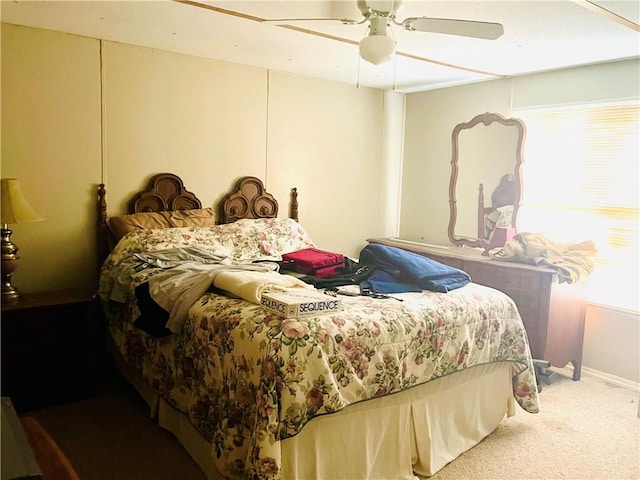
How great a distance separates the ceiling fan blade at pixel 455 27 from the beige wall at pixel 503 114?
5.68 feet

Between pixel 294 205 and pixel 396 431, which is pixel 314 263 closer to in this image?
pixel 396 431

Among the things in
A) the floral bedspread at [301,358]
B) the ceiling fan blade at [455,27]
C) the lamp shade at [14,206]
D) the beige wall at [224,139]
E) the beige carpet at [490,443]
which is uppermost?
the ceiling fan blade at [455,27]

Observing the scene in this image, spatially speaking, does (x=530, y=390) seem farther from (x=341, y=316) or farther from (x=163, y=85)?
(x=163, y=85)

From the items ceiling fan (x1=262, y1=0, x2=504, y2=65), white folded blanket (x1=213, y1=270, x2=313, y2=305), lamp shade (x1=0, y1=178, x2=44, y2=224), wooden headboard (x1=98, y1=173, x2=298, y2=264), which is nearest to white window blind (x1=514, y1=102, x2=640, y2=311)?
ceiling fan (x1=262, y1=0, x2=504, y2=65)

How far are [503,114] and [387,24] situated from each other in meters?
2.12

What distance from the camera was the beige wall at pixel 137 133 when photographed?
311 cm

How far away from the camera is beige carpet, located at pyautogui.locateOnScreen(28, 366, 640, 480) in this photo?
231 centimetres

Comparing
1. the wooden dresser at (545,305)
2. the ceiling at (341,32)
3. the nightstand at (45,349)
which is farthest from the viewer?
the wooden dresser at (545,305)

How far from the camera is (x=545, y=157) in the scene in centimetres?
394


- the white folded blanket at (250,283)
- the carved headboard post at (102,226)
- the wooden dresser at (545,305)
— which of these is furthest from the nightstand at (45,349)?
the wooden dresser at (545,305)

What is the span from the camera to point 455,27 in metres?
2.29

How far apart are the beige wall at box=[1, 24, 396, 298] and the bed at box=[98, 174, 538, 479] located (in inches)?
18.4

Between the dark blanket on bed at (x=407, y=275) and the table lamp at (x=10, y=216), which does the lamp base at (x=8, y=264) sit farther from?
the dark blanket on bed at (x=407, y=275)

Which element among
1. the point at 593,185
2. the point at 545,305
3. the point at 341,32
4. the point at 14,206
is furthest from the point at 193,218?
the point at 593,185
